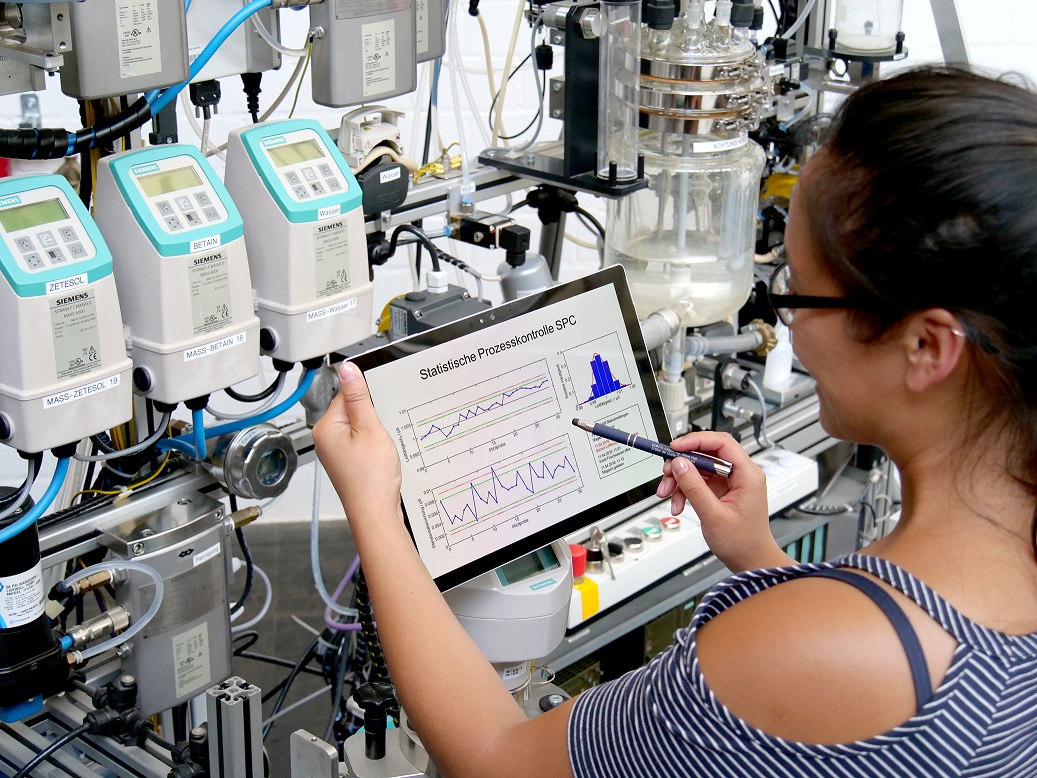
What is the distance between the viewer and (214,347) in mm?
1240

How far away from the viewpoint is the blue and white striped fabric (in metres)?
0.74

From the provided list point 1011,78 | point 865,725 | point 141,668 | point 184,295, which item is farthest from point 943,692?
point 141,668

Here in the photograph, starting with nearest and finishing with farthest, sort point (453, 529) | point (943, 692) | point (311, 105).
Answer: point (943, 692) → point (453, 529) → point (311, 105)

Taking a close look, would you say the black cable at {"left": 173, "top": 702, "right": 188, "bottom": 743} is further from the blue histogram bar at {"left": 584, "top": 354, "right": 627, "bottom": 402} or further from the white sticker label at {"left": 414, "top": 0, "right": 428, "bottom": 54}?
the white sticker label at {"left": 414, "top": 0, "right": 428, "bottom": 54}

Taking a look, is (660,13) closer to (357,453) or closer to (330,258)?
(330,258)

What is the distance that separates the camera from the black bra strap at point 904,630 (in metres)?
0.74

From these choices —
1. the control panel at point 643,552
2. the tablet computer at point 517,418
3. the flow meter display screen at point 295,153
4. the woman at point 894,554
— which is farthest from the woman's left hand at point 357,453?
the control panel at point 643,552

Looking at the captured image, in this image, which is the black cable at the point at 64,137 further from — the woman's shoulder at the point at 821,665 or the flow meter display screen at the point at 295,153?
the woman's shoulder at the point at 821,665

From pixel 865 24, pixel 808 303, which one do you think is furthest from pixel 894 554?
pixel 865 24

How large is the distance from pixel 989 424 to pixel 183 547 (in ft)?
3.02

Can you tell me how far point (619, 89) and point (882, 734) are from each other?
3.81ft

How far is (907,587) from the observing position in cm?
77

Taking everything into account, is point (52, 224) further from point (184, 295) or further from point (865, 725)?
point (865, 725)

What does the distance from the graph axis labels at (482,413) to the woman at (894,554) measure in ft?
0.87
